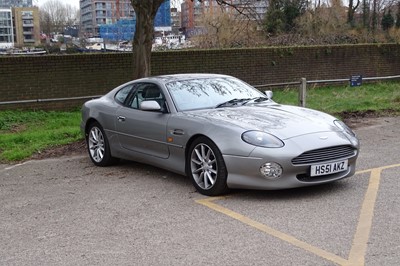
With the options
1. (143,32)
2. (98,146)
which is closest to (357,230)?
(98,146)

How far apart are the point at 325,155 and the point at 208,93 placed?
6.48ft

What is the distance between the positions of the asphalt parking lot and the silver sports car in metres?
0.29

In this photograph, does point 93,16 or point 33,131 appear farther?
point 93,16

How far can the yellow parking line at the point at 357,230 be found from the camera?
399 cm

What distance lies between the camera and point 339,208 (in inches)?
206

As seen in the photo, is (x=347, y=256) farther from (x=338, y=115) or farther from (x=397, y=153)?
(x=338, y=115)

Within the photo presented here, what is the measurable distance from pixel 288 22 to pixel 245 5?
23.9 m

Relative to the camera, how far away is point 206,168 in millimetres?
5934

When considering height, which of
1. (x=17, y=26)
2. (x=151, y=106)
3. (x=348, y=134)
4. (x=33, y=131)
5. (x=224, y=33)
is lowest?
(x=33, y=131)

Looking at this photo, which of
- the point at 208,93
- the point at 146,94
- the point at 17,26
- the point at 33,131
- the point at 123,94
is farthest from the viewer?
the point at 17,26

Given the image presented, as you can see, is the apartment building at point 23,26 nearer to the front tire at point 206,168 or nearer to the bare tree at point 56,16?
the bare tree at point 56,16

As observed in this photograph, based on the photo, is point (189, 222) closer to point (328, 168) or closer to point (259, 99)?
point (328, 168)

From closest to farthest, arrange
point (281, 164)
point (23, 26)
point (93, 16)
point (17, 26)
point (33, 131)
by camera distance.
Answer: point (281, 164) → point (33, 131) → point (93, 16) → point (17, 26) → point (23, 26)

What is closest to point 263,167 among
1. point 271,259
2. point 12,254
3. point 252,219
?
point 252,219
